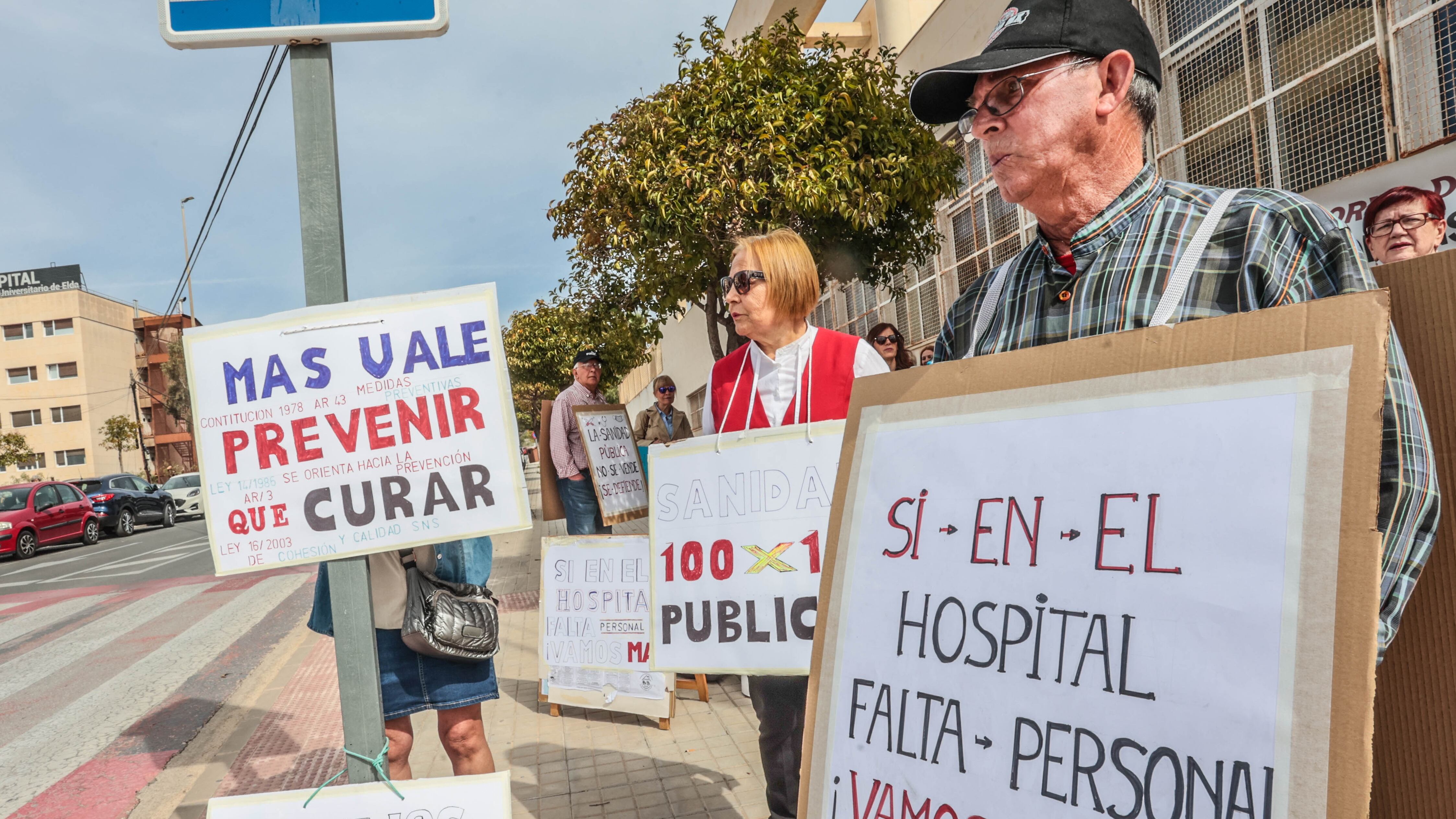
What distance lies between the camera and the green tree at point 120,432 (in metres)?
44.9

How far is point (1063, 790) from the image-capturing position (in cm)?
98

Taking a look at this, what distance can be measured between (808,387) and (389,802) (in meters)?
1.51

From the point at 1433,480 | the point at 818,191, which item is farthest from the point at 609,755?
the point at 818,191

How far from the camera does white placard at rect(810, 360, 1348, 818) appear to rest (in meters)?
0.86

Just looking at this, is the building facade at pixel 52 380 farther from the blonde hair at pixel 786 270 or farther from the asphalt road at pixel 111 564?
the blonde hair at pixel 786 270

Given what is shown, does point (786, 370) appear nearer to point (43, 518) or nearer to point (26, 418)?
point (43, 518)

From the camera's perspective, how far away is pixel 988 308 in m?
1.53

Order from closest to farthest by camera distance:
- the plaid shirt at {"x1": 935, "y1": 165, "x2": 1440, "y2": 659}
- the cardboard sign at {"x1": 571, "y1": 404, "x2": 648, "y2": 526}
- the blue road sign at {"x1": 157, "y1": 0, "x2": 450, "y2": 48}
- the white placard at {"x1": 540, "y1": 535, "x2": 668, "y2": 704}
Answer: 1. the plaid shirt at {"x1": 935, "y1": 165, "x2": 1440, "y2": 659}
2. the blue road sign at {"x1": 157, "y1": 0, "x2": 450, "y2": 48}
3. the white placard at {"x1": 540, "y1": 535, "x2": 668, "y2": 704}
4. the cardboard sign at {"x1": 571, "y1": 404, "x2": 648, "y2": 526}

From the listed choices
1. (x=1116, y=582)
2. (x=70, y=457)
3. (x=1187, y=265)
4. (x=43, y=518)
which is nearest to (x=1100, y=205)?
(x=1187, y=265)

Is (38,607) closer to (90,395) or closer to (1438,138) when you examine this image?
(1438,138)

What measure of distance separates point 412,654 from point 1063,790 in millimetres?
2340

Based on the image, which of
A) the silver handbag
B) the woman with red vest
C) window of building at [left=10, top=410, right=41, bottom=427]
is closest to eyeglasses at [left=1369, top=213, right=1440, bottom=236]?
the woman with red vest

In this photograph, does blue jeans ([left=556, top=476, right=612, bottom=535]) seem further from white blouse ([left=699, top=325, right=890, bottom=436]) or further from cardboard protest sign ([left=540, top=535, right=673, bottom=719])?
white blouse ([left=699, top=325, right=890, bottom=436])

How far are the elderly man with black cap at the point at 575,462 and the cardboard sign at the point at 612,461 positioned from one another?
7 cm
